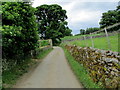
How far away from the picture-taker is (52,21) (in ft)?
193

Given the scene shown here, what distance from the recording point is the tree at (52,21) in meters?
56.7

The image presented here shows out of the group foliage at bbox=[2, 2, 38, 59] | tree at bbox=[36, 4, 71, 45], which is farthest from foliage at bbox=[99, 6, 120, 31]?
foliage at bbox=[2, 2, 38, 59]

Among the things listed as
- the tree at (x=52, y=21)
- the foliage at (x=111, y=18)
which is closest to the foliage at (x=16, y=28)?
the foliage at (x=111, y=18)

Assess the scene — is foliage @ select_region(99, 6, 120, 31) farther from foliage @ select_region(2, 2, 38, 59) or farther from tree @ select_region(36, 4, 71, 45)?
foliage @ select_region(2, 2, 38, 59)

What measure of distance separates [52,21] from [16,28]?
48.2m

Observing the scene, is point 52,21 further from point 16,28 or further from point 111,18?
point 16,28

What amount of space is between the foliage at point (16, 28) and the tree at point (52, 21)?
130 feet

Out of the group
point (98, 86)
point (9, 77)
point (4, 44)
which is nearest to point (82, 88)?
point (98, 86)

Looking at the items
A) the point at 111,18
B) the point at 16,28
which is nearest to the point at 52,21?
A: the point at 111,18

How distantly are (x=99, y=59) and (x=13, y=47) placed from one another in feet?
21.6

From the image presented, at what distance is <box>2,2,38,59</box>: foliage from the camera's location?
34.9 feet

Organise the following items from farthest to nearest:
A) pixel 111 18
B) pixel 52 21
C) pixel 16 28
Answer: pixel 52 21 < pixel 111 18 < pixel 16 28

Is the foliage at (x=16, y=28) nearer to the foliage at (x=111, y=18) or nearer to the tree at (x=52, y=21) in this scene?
the foliage at (x=111, y=18)

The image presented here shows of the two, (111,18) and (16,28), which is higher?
(111,18)
